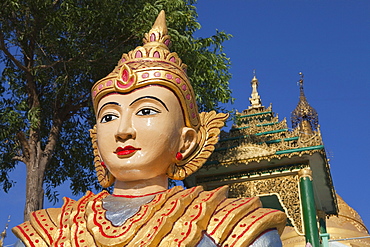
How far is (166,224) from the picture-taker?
10.6ft

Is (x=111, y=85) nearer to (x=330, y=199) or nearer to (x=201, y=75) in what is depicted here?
(x=201, y=75)

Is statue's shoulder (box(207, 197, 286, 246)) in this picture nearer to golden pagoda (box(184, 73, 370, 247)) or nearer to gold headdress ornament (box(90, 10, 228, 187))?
gold headdress ornament (box(90, 10, 228, 187))

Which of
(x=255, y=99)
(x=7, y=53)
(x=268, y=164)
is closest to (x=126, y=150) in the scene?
(x=7, y=53)

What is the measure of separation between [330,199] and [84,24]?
829cm

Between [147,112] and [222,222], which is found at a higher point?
[147,112]

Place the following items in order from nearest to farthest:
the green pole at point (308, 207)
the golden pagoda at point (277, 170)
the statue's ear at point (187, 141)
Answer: the statue's ear at point (187, 141)
the green pole at point (308, 207)
the golden pagoda at point (277, 170)

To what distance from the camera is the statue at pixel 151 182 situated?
3.24 meters

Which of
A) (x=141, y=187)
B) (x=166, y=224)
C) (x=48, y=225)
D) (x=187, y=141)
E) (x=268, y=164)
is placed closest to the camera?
(x=166, y=224)

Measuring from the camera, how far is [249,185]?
11.2 meters

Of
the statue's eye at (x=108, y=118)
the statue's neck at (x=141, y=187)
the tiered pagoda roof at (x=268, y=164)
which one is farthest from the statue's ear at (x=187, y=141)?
the tiered pagoda roof at (x=268, y=164)

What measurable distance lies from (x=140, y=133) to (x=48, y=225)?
0.95m

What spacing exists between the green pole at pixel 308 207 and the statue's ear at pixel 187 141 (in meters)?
6.43

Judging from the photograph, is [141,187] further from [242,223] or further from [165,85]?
[242,223]

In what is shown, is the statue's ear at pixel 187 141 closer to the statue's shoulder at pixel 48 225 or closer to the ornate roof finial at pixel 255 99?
the statue's shoulder at pixel 48 225
